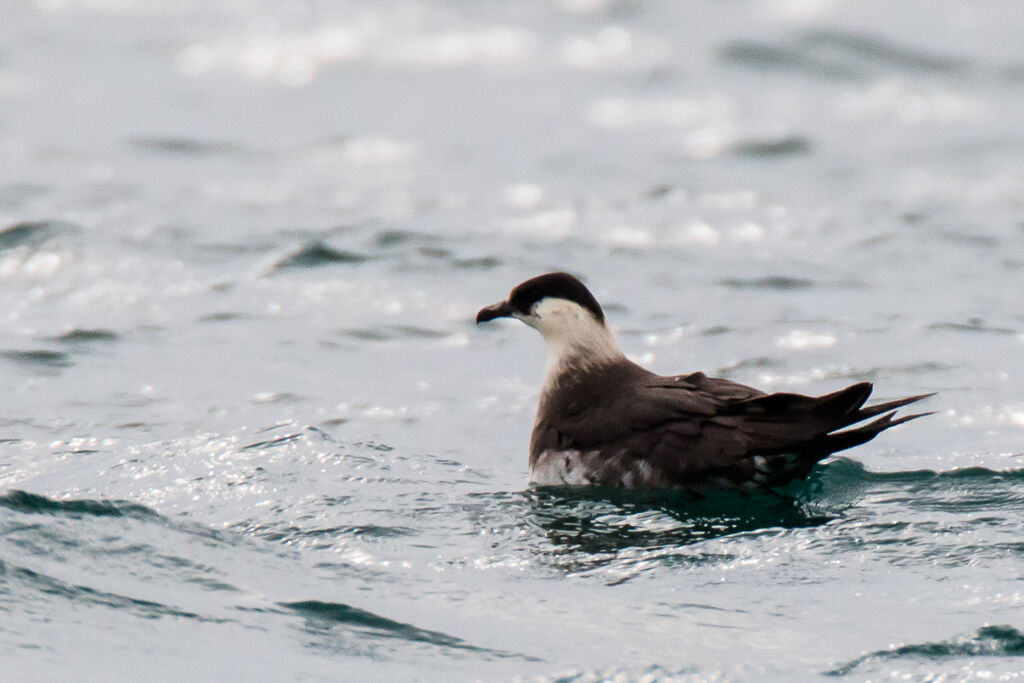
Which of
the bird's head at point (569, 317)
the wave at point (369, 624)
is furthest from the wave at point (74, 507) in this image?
the bird's head at point (569, 317)

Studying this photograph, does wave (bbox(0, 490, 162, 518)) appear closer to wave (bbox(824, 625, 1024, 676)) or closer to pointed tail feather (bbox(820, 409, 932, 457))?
pointed tail feather (bbox(820, 409, 932, 457))

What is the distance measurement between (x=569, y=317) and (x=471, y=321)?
3.53m

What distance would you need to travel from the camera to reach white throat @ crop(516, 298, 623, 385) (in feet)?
28.2

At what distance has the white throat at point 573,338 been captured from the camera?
8602 millimetres

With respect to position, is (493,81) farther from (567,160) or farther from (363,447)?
(363,447)

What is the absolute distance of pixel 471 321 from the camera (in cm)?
1212

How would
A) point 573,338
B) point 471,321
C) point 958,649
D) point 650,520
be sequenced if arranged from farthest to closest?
1. point 471,321
2. point 573,338
3. point 650,520
4. point 958,649

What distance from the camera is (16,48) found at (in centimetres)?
2125

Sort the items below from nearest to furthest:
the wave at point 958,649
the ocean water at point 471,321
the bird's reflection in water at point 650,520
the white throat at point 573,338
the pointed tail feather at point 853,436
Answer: the wave at point 958,649 → the ocean water at point 471,321 → the bird's reflection in water at point 650,520 → the pointed tail feather at point 853,436 → the white throat at point 573,338

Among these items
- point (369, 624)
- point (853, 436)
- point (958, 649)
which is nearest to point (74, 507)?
point (369, 624)

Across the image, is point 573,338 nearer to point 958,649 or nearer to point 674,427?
point 674,427

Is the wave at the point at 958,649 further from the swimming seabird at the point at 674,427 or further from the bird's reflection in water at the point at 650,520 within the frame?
the swimming seabird at the point at 674,427

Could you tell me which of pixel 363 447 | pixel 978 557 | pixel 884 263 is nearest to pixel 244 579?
pixel 363 447

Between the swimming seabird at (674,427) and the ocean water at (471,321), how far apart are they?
18 cm
